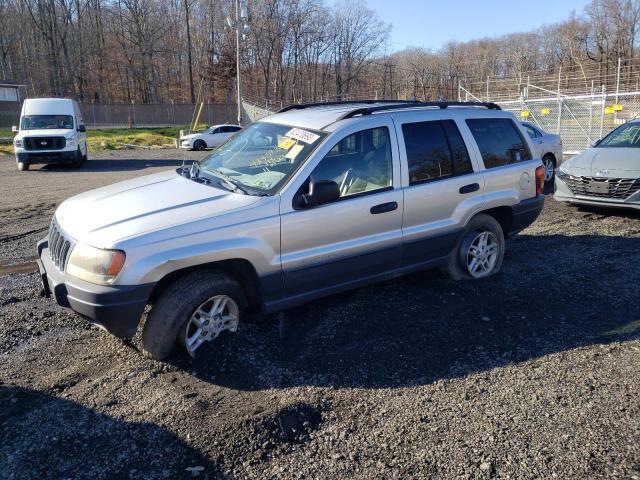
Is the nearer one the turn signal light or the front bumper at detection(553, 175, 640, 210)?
the turn signal light

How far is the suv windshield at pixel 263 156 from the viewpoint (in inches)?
171

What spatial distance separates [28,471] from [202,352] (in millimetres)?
1406

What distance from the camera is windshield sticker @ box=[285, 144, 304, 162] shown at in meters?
4.44

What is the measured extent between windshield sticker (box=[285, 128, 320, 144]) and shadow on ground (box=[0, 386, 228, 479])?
8.25 feet

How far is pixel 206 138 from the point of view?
2777cm

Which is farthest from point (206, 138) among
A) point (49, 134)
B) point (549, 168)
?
point (549, 168)

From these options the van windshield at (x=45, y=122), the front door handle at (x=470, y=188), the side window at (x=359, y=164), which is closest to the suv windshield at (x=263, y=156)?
the side window at (x=359, y=164)

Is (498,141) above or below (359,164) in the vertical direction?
above

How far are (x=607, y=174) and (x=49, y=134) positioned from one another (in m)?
17.1

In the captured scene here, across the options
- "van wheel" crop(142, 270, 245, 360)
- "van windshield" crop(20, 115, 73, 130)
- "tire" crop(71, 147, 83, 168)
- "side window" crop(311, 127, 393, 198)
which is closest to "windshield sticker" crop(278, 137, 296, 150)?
"side window" crop(311, 127, 393, 198)

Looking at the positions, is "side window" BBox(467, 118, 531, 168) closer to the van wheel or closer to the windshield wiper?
the windshield wiper

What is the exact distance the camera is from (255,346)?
416 cm

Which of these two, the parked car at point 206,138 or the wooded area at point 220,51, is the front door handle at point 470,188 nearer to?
the parked car at point 206,138

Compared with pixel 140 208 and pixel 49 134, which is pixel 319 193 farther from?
pixel 49 134
